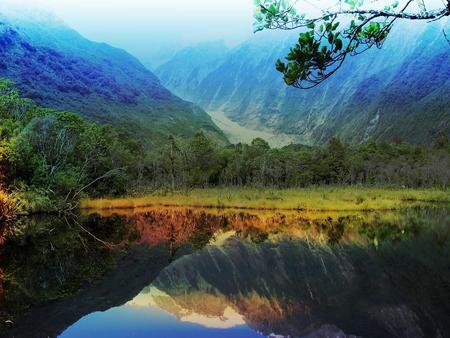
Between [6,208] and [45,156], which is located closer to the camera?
[6,208]

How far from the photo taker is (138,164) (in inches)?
3095

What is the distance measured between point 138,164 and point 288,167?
28789 millimetres

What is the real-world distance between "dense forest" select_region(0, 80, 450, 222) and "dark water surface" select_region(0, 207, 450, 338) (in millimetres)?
6753

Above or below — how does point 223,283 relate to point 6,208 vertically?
above

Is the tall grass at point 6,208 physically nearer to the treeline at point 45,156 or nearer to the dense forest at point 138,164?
the dense forest at point 138,164

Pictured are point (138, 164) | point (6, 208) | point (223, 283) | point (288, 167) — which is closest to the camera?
point (223, 283)

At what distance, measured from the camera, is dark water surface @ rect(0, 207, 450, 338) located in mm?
11820

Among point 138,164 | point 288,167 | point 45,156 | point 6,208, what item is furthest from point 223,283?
point 288,167

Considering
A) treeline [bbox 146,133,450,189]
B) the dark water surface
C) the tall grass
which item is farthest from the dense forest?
the dark water surface

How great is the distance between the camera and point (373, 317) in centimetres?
1266

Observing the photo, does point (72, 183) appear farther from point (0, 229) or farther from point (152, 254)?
point (152, 254)

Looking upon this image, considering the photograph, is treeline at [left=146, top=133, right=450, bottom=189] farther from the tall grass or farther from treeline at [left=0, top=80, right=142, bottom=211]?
the tall grass

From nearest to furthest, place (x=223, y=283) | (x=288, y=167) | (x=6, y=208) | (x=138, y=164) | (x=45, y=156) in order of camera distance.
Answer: (x=223, y=283) → (x=6, y=208) → (x=45, y=156) → (x=138, y=164) → (x=288, y=167)

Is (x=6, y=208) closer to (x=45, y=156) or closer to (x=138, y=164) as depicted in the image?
(x=45, y=156)
